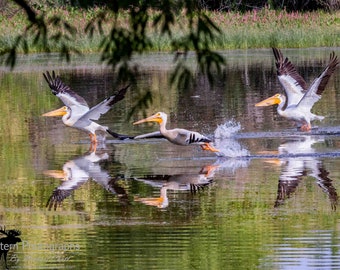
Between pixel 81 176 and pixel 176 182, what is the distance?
50.2 inches

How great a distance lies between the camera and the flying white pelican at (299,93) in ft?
52.8

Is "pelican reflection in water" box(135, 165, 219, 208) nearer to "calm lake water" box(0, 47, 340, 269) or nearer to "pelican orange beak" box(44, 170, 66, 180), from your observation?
"calm lake water" box(0, 47, 340, 269)

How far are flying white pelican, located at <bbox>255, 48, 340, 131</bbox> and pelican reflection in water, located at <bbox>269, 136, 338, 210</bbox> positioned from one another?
47.1 inches

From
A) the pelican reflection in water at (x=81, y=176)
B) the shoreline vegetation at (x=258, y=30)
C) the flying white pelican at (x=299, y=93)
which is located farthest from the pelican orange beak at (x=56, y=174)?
the shoreline vegetation at (x=258, y=30)

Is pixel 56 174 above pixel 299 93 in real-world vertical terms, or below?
below

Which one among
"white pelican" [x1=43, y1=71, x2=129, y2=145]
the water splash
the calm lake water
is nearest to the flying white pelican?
the calm lake water

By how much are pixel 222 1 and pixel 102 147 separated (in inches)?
1161

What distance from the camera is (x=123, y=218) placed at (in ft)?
31.9

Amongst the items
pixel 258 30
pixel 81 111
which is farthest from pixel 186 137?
pixel 258 30

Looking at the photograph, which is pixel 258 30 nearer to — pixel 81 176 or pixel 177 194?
pixel 81 176

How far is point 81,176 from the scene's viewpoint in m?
12.3

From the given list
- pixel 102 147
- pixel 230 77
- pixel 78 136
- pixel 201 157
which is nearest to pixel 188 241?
pixel 201 157

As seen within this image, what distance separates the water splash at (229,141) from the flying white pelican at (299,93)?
818 millimetres

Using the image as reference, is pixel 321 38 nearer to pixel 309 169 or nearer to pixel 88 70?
pixel 88 70
